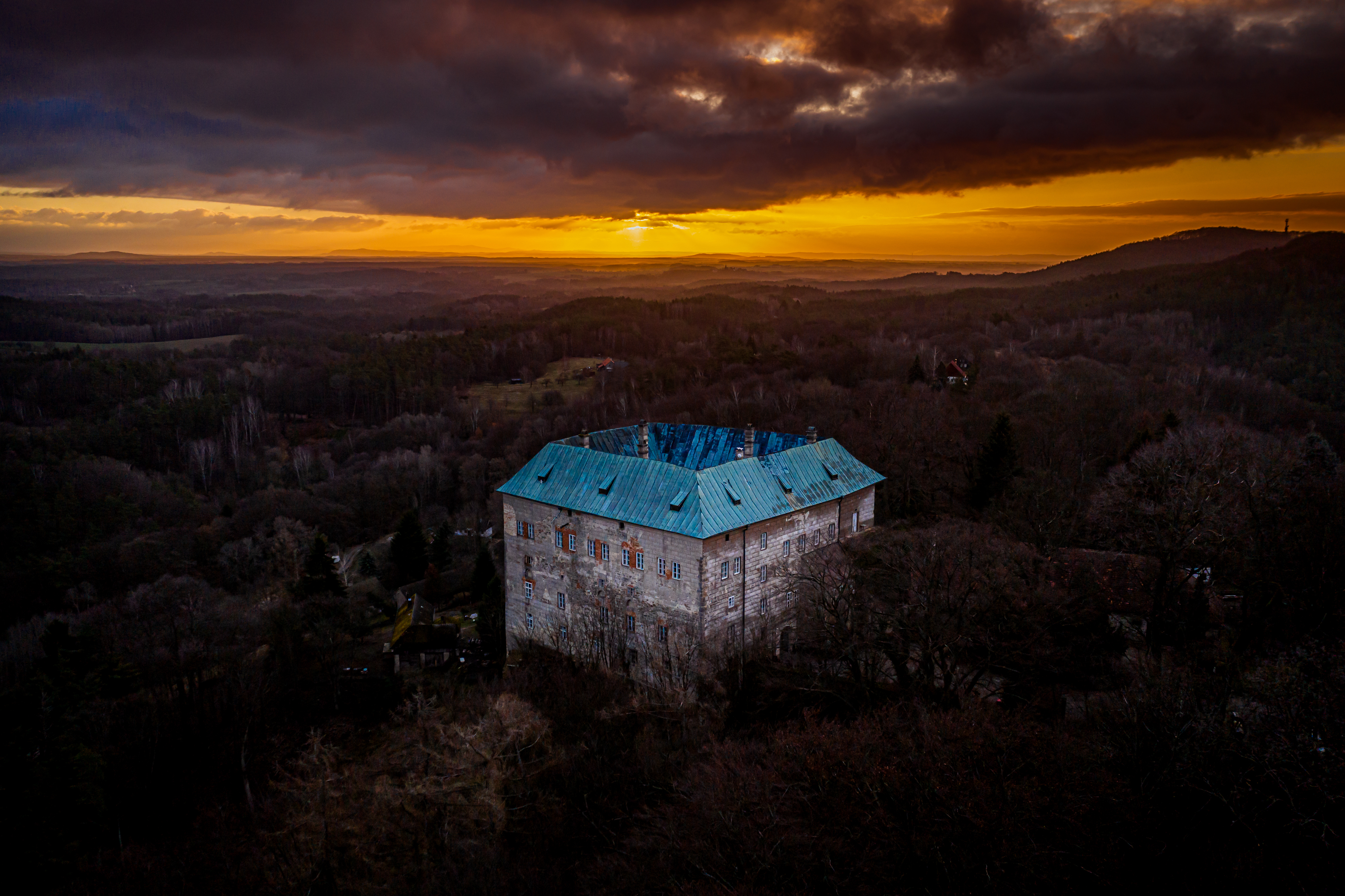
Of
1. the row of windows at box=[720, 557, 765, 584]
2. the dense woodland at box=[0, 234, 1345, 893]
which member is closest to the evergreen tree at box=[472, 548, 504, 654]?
the dense woodland at box=[0, 234, 1345, 893]

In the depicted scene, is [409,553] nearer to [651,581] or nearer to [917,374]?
[651,581]

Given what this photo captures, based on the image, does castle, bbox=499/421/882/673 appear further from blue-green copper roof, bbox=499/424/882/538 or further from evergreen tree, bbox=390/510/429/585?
evergreen tree, bbox=390/510/429/585

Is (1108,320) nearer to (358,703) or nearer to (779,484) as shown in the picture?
(779,484)

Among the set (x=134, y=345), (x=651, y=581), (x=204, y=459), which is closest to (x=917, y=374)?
(x=651, y=581)

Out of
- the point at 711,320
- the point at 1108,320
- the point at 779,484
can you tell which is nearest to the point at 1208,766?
the point at 779,484

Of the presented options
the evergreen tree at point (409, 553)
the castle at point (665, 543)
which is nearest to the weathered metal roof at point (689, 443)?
the castle at point (665, 543)
